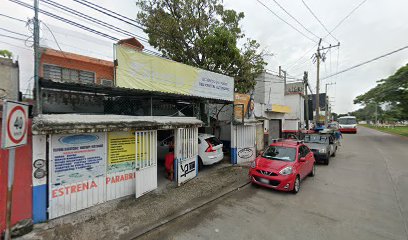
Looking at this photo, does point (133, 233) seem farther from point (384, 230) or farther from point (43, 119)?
point (384, 230)

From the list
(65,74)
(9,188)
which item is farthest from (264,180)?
(65,74)

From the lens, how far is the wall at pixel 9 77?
12.8ft

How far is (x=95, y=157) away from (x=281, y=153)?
6158 mm

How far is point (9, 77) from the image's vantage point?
3.95 metres

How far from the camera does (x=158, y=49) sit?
1391cm

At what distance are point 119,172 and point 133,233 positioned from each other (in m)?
1.86

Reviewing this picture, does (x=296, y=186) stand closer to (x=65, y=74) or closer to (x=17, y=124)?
(x=17, y=124)

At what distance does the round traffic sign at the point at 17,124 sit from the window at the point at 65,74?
407 cm

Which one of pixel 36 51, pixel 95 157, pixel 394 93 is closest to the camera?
pixel 36 51

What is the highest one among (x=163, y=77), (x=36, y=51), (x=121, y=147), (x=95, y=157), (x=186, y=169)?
(x=163, y=77)

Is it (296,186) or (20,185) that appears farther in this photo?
(296,186)

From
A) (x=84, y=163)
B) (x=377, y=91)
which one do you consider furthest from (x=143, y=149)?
(x=377, y=91)

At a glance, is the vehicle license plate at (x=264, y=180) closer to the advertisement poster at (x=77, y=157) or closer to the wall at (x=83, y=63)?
the advertisement poster at (x=77, y=157)

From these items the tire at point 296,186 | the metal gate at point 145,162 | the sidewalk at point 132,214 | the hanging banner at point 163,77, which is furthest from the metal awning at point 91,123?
the tire at point 296,186
